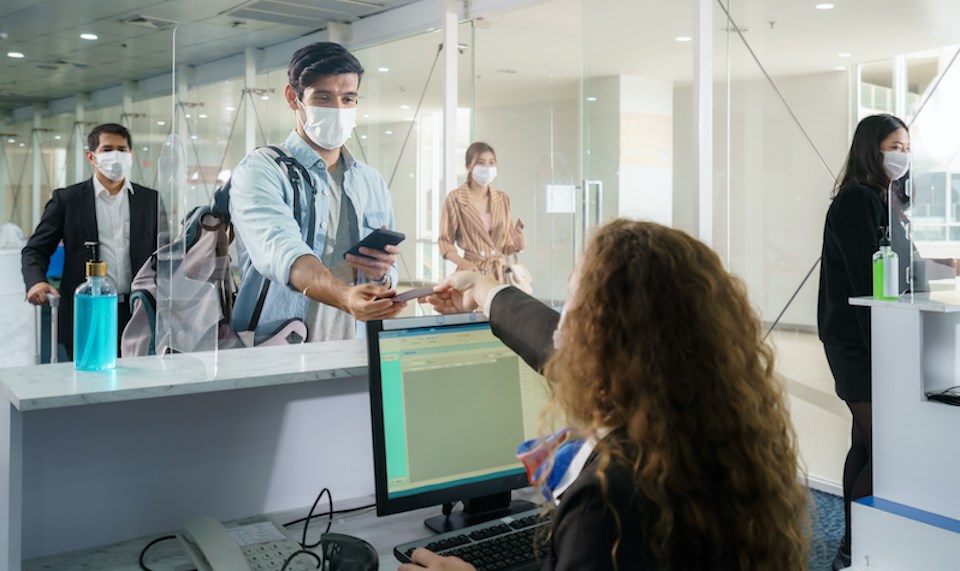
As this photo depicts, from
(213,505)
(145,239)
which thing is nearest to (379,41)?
(145,239)

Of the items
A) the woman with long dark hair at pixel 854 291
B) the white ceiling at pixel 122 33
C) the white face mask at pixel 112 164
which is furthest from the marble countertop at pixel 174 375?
the white face mask at pixel 112 164

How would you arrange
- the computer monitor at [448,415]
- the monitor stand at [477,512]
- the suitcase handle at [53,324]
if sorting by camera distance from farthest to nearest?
the suitcase handle at [53,324]
the monitor stand at [477,512]
the computer monitor at [448,415]

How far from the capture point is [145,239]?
13.5 ft

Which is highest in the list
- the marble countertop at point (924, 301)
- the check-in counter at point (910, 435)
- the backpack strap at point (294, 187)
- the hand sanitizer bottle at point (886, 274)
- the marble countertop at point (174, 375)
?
the backpack strap at point (294, 187)

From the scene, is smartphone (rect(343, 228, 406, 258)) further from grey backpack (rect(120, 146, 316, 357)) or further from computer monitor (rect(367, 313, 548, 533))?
computer monitor (rect(367, 313, 548, 533))

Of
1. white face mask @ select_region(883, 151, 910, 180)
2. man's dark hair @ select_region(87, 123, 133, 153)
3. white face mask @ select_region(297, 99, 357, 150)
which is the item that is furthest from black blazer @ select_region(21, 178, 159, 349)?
white face mask @ select_region(883, 151, 910, 180)

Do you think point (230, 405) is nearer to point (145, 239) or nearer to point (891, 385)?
point (891, 385)

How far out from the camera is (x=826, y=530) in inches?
137

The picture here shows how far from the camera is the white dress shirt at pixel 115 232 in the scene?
413 centimetres

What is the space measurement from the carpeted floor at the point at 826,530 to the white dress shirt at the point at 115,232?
3.29 m

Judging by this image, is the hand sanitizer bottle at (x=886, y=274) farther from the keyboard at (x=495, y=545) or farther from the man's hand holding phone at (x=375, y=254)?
the keyboard at (x=495, y=545)

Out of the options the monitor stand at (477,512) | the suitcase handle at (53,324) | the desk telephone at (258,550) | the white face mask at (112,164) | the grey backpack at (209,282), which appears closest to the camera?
the desk telephone at (258,550)

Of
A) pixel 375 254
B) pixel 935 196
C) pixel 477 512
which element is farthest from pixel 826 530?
pixel 477 512

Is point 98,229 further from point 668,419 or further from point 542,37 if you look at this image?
point 668,419
